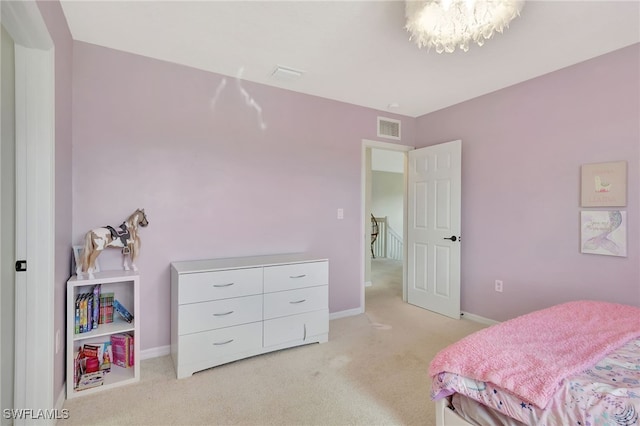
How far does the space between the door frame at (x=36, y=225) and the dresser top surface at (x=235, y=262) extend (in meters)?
0.77

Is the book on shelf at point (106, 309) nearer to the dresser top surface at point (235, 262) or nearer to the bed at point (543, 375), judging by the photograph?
the dresser top surface at point (235, 262)

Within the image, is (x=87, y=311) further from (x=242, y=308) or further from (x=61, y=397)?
(x=242, y=308)

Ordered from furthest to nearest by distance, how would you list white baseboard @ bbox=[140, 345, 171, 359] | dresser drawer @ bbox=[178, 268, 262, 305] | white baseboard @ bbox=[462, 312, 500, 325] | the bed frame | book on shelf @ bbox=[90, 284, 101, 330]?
white baseboard @ bbox=[462, 312, 500, 325] < white baseboard @ bbox=[140, 345, 171, 359] < dresser drawer @ bbox=[178, 268, 262, 305] < book on shelf @ bbox=[90, 284, 101, 330] < the bed frame

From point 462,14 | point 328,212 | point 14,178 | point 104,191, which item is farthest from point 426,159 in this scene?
point 14,178

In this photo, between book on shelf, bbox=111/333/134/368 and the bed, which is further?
book on shelf, bbox=111/333/134/368

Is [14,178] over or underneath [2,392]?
over

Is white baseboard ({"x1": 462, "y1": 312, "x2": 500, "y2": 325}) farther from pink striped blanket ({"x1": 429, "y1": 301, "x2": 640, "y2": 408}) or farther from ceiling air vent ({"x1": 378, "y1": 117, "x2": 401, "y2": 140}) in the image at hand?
ceiling air vent ({"x1": 378, "y1": 117, "x2": 401, "y2": 140})

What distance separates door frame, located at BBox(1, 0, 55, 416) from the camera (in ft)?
5.06

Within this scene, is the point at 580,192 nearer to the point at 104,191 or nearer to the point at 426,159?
the point at 426,159

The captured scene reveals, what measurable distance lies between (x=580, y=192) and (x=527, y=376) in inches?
81.6

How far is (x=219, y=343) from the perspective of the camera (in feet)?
7.61

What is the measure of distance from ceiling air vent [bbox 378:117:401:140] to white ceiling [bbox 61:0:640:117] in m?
0.74

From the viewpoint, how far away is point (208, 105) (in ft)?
8.96

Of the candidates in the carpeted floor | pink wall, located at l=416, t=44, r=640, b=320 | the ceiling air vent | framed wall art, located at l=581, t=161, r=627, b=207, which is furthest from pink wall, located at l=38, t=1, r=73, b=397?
framed wall art, located at l=581, t=161, r=627, b=207
